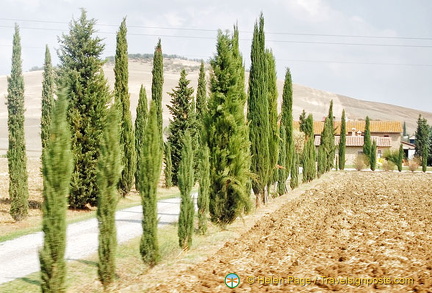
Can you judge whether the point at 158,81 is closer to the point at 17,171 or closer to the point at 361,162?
the point at 17,171

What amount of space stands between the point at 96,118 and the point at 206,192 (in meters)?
8.66

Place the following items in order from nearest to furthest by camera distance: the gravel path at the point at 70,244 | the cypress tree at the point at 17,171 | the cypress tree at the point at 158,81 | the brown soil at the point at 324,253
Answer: the brown soil at the point at 324,253 → the gravel path at the point at 70,244 → the cypress tree at the point at 17,171 → the cypress tree at the point at 158,81

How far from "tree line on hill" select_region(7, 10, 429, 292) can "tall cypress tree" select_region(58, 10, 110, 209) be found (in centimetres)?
5

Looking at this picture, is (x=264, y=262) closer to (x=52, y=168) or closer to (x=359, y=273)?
(x=359, y=273)

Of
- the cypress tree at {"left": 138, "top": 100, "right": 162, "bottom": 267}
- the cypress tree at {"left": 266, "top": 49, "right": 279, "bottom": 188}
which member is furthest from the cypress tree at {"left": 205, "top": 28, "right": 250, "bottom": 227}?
the cypress tree at {"left": 266, "top": 49, "right": 279, "bottom": 188}

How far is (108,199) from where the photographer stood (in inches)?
356

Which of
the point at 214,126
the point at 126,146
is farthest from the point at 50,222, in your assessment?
the point at 126,146

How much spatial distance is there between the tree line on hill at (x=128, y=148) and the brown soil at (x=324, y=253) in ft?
5.22

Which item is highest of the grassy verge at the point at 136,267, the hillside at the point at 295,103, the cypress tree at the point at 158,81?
the hillside at the point at 295,103

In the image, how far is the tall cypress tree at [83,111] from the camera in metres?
20.5

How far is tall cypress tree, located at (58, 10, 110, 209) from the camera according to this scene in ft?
67.4

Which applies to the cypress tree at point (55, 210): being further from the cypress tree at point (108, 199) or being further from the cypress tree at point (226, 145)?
the cypress tree at point (226, 145)

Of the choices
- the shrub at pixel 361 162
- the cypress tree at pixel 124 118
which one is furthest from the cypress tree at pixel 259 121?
the shrub at pixel 361 162

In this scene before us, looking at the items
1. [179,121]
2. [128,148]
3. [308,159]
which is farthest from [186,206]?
[308,159]
